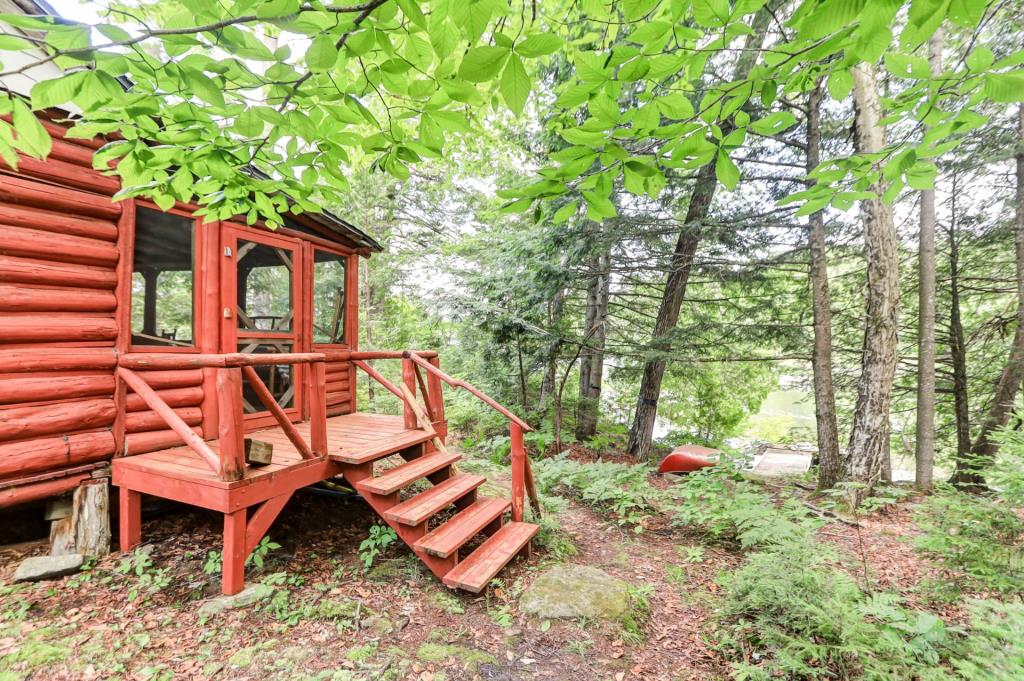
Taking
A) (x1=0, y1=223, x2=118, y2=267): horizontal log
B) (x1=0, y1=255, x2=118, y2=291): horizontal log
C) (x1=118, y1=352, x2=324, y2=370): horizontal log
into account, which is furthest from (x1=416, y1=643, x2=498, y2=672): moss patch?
(x1=0, y1=223, x2=118, y2=267): horizontal log

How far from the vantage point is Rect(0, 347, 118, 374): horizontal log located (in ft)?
10.6

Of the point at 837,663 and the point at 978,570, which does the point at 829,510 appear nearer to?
the point at 978,570

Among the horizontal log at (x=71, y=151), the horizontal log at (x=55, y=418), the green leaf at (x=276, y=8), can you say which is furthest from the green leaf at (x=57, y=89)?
the horizontal log at (x=55, y=418)

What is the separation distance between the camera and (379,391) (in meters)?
11.7

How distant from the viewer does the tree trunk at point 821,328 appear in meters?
5.56

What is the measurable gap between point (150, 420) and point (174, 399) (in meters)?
0.26

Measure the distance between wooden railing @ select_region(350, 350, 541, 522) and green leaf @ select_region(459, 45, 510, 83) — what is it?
3170 mm

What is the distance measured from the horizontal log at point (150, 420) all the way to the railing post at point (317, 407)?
1.53 metres

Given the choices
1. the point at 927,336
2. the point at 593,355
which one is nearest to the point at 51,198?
the point at 593,355

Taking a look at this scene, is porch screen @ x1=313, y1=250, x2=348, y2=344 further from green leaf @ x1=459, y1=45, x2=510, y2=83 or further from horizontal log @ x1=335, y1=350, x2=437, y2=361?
green leaf @ x1=459, y1=45, x2=510, y2=83

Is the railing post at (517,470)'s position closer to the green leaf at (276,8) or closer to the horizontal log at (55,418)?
the green leaf at (276,8)

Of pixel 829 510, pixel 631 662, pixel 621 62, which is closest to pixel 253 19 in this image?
pixel 621 62

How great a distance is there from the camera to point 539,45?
1216 millimetres

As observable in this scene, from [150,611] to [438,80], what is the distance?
3.77 meters
